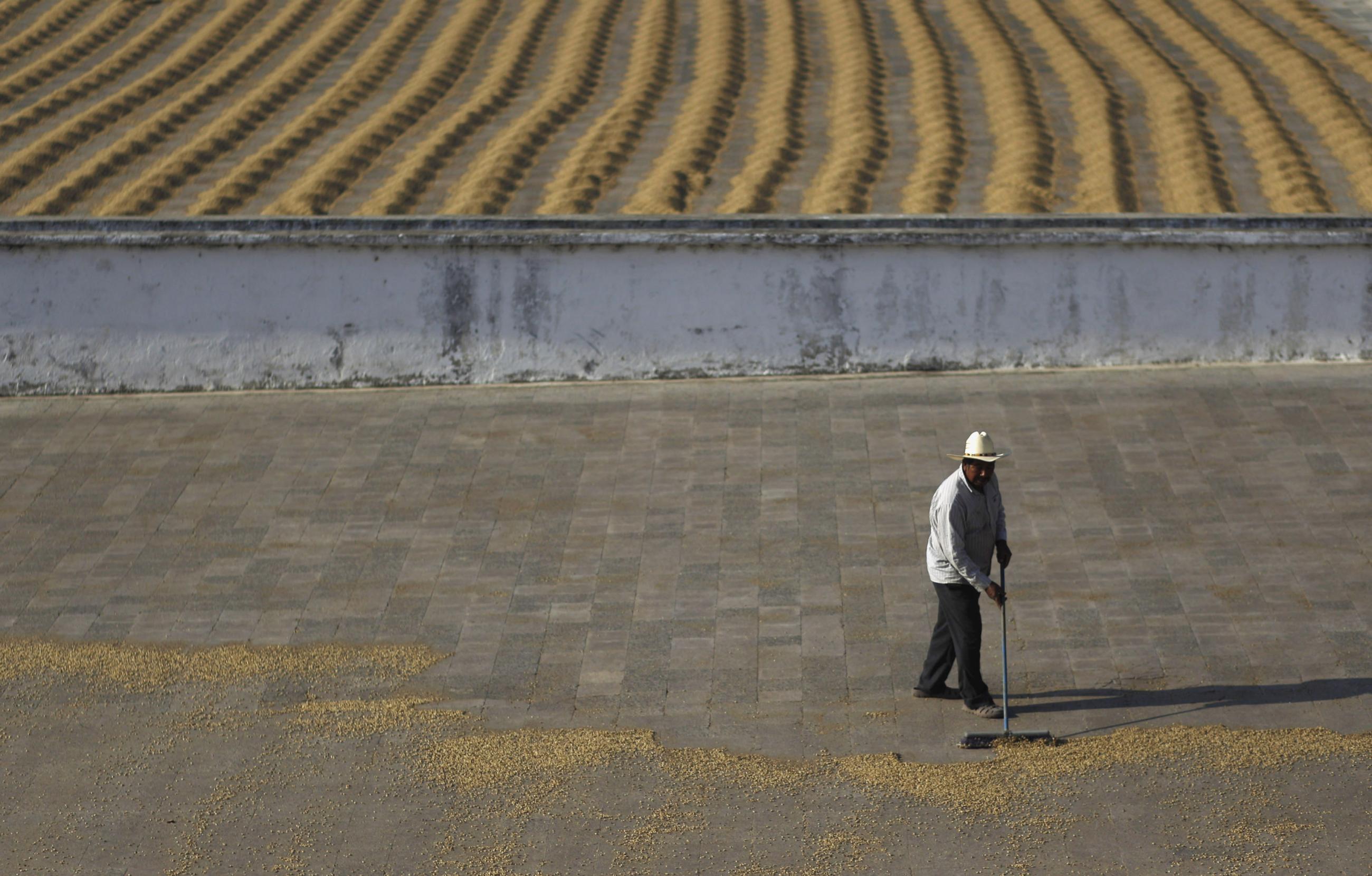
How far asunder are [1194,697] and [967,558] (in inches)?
57.8

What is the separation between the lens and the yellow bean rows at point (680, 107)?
14891mm

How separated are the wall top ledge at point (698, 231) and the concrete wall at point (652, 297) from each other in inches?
0.7

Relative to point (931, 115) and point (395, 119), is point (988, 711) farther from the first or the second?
point (395, 119)

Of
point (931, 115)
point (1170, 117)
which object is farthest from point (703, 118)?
point (1170, 117)

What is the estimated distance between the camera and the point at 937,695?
820 cm

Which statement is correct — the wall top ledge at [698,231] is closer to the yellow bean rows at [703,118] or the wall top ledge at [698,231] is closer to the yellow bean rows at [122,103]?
the yellow bean rows at [703,118]

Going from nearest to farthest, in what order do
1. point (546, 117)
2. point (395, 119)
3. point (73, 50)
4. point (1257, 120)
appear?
point (1257, 120), point (546, 117), point (395, 119), point (73, 50)

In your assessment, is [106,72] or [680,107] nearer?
[680,107]

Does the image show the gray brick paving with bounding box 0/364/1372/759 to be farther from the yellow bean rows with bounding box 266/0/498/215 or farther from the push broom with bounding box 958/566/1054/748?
the yellow bean rows with bounding box 266/0/498/215

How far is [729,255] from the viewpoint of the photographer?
1243cm

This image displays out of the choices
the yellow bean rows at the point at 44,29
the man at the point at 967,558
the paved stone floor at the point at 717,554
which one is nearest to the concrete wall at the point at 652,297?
the paved stone floor at the point at 717,554

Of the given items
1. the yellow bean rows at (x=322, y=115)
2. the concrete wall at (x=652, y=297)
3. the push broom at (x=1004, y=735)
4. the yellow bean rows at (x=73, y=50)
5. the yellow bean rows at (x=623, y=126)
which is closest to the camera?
the push broom at (x=1004, y=735)

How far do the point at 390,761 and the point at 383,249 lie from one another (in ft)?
19.1

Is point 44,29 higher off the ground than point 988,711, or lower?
higher
